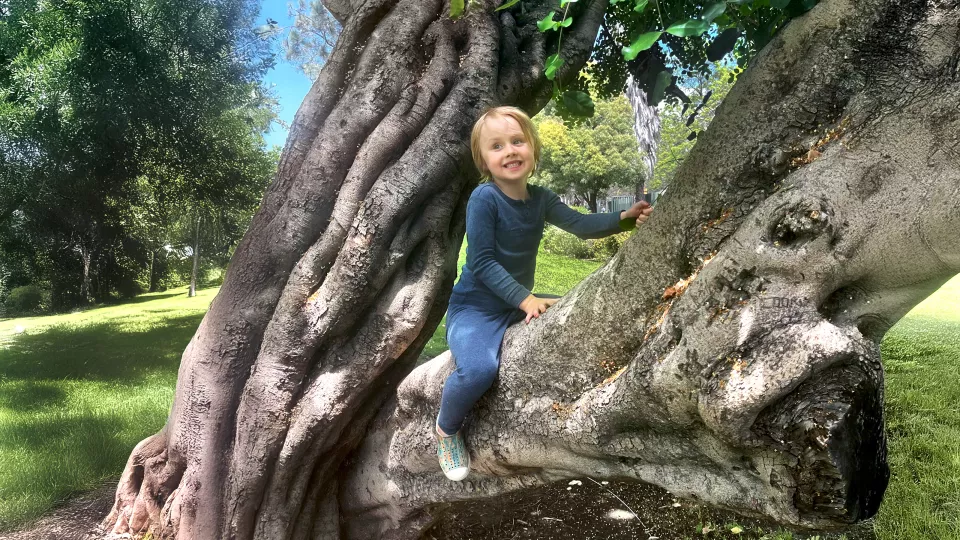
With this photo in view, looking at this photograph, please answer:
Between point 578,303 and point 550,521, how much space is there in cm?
201

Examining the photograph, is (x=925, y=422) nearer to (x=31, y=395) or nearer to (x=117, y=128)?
(x=117, y=128)

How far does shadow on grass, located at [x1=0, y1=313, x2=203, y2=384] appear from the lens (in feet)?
12.7

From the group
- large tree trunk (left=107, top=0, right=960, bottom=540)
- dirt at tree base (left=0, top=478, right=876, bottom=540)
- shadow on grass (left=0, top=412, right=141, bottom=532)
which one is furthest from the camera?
shadow on grass (left=0, top=412, right=141, bottom=532)

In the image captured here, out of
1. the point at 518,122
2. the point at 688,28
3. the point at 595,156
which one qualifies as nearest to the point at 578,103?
the point at 518,122

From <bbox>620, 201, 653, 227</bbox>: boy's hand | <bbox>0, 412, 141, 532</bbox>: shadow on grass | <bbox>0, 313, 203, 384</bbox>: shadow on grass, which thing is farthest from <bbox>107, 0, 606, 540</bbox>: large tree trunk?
<bbox>0, 313, 203, 384</bbox>: shadow on grass

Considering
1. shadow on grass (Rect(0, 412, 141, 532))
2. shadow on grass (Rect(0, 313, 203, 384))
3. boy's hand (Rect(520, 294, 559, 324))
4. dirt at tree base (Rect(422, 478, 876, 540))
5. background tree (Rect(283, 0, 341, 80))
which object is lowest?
dirt at tree base (Rect(422, 478, 876, 540))

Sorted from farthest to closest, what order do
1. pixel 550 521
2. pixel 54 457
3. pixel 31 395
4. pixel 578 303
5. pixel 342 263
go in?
pixel 31 395 < pixel 54 457 < pixel 550 521 < pixel 342 263 < pixel 578 303

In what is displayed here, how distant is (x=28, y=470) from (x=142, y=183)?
77.2 inches

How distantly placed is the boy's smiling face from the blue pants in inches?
20.7

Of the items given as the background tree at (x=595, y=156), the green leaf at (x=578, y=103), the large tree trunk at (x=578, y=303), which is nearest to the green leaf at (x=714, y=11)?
the large tree trunk at (x=578, y=303)

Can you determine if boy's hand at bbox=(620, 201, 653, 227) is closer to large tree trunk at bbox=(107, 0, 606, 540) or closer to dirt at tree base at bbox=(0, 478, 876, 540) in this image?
large tree trunk at bbox=(107, 0, 606, 540)

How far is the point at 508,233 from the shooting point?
7.54 feet

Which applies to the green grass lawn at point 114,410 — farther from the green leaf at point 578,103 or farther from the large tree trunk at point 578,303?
the green leaf at point 578,103

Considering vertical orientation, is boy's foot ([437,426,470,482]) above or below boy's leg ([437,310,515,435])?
below
